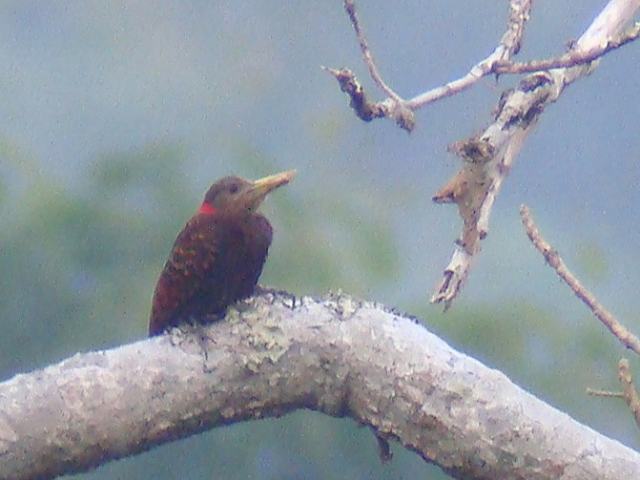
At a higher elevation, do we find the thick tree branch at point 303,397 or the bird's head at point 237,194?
the bird's head at point 237,194

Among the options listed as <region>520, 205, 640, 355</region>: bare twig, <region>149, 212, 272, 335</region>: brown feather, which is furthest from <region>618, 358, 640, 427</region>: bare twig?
<region>149, 212, 272, 335</region>: brown feather

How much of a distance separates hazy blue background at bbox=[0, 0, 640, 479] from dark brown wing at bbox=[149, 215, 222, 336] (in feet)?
1.17

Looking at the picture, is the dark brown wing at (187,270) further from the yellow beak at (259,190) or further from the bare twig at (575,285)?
the bare twig at (575,285)

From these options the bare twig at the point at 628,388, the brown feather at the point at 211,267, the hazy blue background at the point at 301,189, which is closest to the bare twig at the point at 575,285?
the bare twig at the point at 628,388

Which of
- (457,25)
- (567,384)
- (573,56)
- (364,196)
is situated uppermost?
(457,25)

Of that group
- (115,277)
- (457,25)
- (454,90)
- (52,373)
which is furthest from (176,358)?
(457,25)

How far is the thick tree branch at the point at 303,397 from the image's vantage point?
2.25 ft

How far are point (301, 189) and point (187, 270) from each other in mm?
432

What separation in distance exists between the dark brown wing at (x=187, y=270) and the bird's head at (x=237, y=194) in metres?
0.02

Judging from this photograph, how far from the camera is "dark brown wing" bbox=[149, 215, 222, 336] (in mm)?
771

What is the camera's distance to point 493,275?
116 cm

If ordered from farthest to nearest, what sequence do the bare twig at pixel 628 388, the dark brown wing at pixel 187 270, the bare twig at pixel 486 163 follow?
the dark brown wing at pixel 187 270
the bare twig at pixel 486 163
the bare twig at pixel 628 388

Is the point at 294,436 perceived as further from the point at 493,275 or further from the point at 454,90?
the point at 454,90

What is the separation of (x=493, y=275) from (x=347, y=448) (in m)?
0.24
